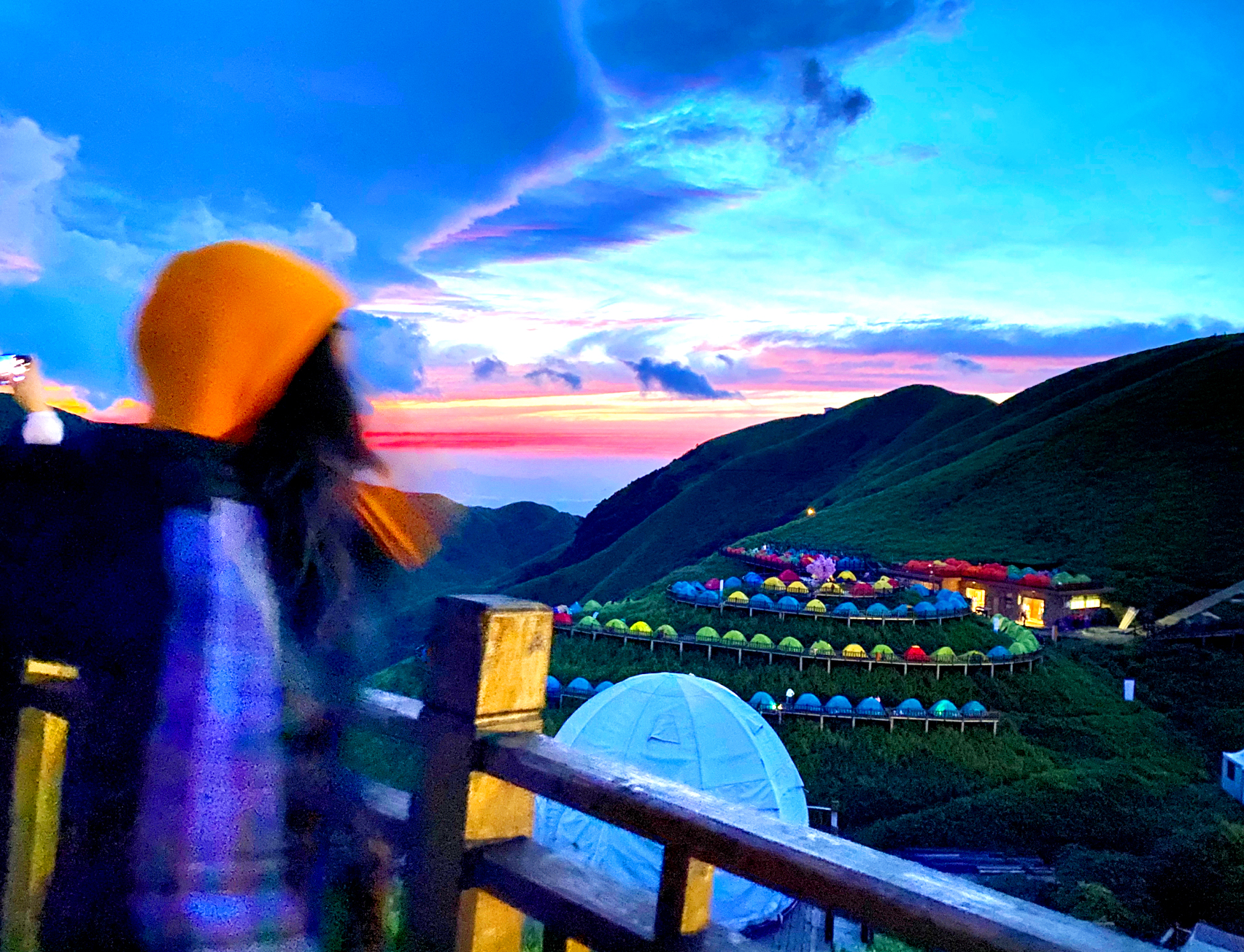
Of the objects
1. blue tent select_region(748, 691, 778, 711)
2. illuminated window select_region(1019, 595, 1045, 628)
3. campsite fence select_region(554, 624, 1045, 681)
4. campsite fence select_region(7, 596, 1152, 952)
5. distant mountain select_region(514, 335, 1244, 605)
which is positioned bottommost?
blue tent select_region(748, 691, 778, 711)

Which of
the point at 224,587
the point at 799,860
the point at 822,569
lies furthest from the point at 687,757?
the point at 822,569

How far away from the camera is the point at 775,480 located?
97.6 metres

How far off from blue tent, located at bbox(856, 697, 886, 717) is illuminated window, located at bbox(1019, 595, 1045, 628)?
19.8 metres

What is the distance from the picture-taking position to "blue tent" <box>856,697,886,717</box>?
27094 millimetres

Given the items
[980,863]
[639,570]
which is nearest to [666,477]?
[639,570]

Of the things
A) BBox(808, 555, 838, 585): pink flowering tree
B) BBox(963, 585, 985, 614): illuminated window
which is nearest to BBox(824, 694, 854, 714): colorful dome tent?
BBox(808, 555, 838, 585): pink flowering tree

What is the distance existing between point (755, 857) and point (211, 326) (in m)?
1.43

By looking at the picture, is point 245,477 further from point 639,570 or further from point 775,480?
point 775,480

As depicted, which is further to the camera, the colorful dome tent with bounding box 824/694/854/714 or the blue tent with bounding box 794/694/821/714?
the blue tent with bounding box 794/694/821/714

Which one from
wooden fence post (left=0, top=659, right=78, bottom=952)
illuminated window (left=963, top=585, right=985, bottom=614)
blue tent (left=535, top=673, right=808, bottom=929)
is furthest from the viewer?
illuminated window (left=963, top=585, right=985, bottom=614)

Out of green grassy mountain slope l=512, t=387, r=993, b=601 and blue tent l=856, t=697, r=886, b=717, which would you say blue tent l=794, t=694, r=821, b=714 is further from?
green grassy mountain slope l=512, t=387, r=993, b=601

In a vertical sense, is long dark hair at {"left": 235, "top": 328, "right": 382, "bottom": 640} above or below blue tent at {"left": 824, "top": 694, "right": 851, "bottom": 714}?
above

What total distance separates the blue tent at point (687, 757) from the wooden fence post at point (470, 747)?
36.0 ft

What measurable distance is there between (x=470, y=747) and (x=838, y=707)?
26.4m
